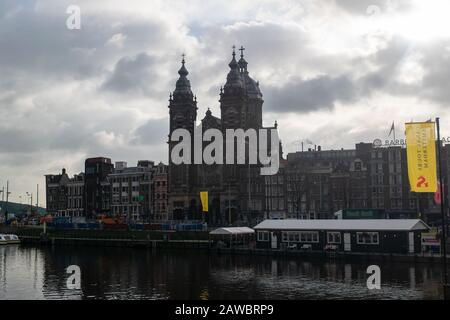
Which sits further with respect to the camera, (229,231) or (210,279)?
(229,231)

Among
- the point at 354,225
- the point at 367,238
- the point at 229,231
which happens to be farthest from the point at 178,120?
the point at 367,238

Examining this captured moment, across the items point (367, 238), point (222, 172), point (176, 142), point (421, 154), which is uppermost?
point (176, 142)

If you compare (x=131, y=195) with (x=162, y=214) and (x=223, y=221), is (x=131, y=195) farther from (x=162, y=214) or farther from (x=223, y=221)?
(x=223, y=221)

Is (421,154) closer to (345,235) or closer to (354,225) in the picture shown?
(354,225)

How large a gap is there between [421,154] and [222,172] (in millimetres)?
101940

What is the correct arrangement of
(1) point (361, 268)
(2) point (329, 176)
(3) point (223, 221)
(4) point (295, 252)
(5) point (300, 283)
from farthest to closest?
(3) point (223, 221), (2) point (329, 176), (4) point (295, 252), (1) point (361, 268), (5) point (300, 283)

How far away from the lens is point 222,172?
156125 millimetres

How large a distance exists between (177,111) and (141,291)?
10985 cm

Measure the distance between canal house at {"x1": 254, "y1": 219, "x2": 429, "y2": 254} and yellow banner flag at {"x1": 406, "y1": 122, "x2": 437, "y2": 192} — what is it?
26.3m

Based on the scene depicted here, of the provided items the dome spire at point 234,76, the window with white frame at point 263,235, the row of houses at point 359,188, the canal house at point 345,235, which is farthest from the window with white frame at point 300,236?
the dome spire at point 234,76

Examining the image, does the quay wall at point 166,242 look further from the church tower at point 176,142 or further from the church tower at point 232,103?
the church tower at point 232,103

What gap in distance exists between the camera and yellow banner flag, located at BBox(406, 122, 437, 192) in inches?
2098

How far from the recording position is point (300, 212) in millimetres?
140375
